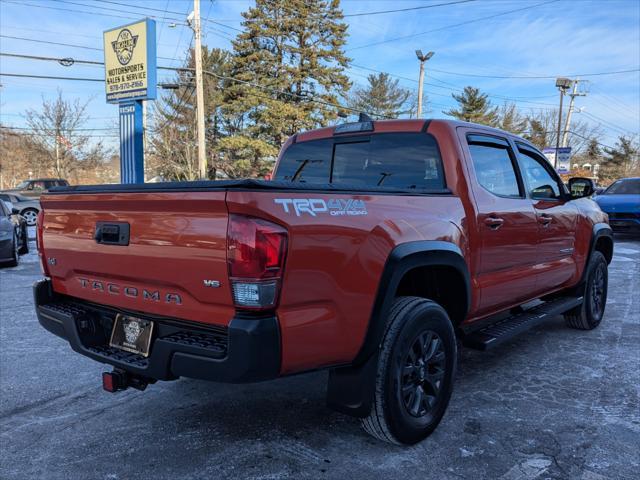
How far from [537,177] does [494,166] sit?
874mm

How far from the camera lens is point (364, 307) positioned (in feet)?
8.52

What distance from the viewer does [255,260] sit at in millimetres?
2162

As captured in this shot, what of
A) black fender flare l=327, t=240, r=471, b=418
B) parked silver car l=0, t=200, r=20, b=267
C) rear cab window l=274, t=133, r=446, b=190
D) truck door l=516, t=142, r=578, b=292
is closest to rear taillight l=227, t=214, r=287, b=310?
black fender flare l=327, t=240, r=471, b=418

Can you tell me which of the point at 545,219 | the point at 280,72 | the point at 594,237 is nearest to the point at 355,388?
the point at 545,219

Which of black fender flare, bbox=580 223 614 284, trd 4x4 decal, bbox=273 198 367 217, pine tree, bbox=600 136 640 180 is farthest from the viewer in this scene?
pine tree, bbox=600 136 640 180

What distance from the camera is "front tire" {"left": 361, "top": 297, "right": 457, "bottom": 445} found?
2.76m

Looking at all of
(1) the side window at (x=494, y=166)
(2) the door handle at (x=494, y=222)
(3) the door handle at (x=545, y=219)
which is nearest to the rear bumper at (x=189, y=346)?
(2) the door handle at (x=494, y=222)

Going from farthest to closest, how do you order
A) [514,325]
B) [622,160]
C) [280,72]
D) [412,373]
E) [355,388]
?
[622,160]
[280,72]
[514,325]
[412,373]
[355,388]

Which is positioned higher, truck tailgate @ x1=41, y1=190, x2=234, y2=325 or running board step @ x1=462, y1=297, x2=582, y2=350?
truck tailgate @ x1=41, y1=190, x2=234, y2=325

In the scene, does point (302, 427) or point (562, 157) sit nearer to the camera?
point (302, 427)

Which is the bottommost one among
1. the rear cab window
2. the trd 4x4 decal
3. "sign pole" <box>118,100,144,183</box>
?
the trd 4x4 decal

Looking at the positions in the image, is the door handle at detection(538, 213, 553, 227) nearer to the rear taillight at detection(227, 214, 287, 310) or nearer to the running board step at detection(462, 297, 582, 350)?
the running board step at detection(462, 297, 582, 350)

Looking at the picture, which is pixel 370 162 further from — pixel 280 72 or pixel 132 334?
pixel 280 72

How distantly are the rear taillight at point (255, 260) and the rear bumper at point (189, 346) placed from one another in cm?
10
